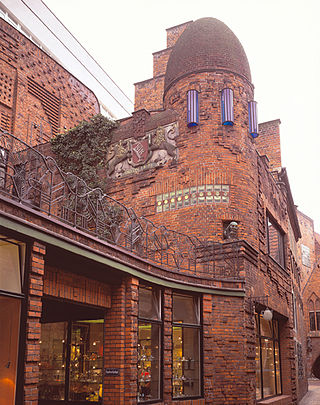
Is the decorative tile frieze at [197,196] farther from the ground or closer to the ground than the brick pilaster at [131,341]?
farther from the ground

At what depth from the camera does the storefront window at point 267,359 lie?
14.5 metres

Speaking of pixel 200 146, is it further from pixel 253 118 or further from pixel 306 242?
pixel 306 242

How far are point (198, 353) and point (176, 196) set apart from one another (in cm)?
548

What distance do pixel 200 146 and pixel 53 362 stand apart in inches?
325

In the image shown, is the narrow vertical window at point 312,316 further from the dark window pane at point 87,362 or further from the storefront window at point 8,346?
the storefront window at point 8,346

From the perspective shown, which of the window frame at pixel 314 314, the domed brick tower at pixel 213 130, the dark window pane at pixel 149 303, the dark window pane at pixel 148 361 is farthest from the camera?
the window frame at pixel 314 314

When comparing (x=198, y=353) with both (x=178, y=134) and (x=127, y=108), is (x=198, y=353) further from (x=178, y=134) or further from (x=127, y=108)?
(x=127, y=108)

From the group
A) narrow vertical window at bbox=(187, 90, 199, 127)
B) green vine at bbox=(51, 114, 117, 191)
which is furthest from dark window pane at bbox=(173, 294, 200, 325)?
green vine at bbox=(51, 114, 117, 191)

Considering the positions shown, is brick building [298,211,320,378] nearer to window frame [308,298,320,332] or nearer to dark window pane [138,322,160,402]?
window frame [308,298,320,332]

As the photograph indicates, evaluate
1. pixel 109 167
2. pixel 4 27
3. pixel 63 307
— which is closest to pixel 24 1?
pixel 4 27

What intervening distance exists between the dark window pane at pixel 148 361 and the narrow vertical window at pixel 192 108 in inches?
295

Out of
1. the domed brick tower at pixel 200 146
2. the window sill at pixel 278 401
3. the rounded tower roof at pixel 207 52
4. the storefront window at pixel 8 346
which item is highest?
the rounded tower roof at pixel 207 52

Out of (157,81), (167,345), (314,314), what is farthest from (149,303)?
(314,314)

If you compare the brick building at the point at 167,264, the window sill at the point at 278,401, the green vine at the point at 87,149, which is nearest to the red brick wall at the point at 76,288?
the brick building at the point at 167,264
